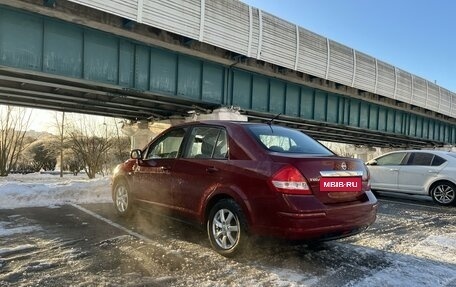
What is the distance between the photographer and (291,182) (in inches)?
172

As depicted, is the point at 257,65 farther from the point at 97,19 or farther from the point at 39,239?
the point at 39,239

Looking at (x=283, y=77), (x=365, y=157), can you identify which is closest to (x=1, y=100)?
(x=283, y=77)

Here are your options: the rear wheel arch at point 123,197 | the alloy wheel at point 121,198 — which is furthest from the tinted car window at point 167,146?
the alloy wheel at point 121,198

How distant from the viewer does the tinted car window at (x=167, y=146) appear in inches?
234

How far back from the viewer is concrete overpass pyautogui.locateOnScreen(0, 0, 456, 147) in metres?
12.8

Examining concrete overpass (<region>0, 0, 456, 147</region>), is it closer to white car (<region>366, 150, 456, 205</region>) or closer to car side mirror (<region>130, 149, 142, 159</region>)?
car side mirror (<region>130, 149, 142, 159</region>)

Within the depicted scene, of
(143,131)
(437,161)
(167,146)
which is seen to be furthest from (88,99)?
(437,161)

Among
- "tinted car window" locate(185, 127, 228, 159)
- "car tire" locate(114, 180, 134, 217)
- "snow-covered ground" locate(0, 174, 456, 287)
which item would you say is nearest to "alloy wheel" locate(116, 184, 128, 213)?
"car tire" locate(114, 180, 134, 217)

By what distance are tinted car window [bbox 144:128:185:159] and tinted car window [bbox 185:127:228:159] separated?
310 millimetres

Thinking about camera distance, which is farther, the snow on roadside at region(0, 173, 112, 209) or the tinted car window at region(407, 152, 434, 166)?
the tinted car window at region(407, 152, 434, 166)

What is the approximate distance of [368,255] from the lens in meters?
5.12

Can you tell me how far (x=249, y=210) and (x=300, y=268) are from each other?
856mm

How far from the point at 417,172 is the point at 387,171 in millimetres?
933

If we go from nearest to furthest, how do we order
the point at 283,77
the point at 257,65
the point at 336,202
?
the point at 336,202 < the point at 257,65 < the point at 283,77
